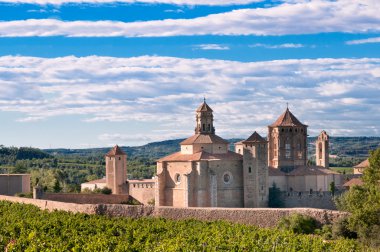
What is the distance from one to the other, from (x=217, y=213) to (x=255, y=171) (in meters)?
14.0

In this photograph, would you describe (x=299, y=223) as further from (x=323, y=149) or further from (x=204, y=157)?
(x=323, y=149)

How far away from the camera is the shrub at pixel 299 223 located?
104ft

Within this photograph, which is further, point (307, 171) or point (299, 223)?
point (307, 171)

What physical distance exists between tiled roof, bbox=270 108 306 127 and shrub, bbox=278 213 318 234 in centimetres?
2673

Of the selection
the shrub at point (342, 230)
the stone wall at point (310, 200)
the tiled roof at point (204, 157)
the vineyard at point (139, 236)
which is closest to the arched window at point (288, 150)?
the stone wall at point (310, 200)

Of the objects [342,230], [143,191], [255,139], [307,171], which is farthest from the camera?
[143,191]

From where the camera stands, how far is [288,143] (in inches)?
2352

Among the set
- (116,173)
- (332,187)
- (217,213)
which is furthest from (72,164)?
(217,213)

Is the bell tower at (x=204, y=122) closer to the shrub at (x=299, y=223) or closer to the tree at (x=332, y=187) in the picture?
the tree at (x=332, y=187)

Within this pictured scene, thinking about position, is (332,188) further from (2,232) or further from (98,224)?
(2,232)

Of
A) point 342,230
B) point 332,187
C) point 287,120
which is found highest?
point 287,120

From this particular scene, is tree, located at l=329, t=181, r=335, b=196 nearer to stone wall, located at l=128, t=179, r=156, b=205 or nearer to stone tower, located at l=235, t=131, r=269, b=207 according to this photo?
stone tower, located at l=235, t=131, r=269, b=207

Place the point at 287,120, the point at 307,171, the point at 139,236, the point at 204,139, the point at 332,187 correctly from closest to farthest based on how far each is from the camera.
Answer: the point at 139,236 < the point at 204,139 < the point at 332,187 < the point at 307,171 < the point at 287,120

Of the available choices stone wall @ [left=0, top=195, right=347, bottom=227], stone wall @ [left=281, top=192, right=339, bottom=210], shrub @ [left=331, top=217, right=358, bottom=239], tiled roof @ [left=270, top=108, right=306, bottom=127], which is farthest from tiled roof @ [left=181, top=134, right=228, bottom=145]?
shrub @ [left=331, top=217, right=358, bottom=239]
